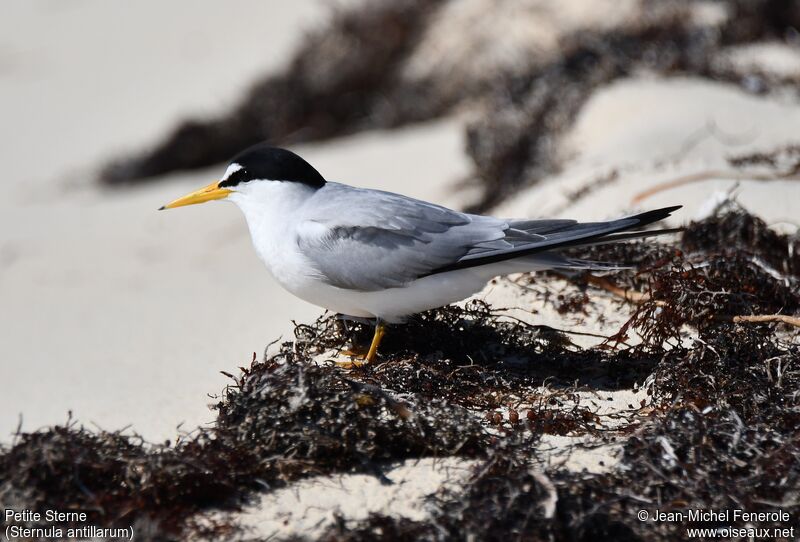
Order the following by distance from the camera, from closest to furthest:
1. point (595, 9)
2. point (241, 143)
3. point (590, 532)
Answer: point (590, 532) → point (595, 9) → point (241, 143)

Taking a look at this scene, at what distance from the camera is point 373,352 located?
11.9 feet

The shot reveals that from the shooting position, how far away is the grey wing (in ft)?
11.7

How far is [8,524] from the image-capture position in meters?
2.73

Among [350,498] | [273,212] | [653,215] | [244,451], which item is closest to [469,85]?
[273,212]

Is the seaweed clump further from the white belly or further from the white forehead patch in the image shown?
the white forehead patch

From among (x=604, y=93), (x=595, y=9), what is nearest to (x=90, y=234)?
(x=604, y=93)

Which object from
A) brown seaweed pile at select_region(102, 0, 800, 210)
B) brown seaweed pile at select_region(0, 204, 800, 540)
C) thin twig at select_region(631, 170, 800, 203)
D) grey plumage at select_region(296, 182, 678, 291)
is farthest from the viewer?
brown seaweed pile at select_region(102, 0, 800, 210)

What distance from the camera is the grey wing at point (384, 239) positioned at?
3566 millimetres

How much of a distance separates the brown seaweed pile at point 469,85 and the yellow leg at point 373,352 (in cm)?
280

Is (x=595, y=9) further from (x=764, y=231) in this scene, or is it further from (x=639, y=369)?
(x=639, y=369)

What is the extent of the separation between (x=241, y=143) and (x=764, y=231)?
572 centimetres

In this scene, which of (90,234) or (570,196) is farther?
(90,234)

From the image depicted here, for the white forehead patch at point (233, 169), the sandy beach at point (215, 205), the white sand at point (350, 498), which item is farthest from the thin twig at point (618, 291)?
the white forehead patch at point (233, 169)

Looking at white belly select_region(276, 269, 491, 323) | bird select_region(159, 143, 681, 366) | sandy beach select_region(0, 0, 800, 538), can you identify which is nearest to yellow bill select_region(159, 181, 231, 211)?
bird select_region(159, 143, 681, 366)
